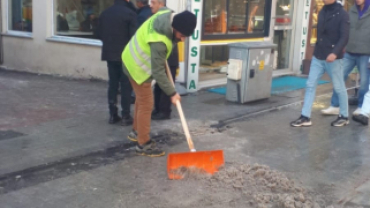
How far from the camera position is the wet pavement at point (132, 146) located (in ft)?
14.9

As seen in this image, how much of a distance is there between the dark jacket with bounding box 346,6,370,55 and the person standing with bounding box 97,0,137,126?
3581mm

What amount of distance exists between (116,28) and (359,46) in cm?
386

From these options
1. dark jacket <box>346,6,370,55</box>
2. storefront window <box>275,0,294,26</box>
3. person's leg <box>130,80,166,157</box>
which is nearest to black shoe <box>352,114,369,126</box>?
dark jacket <box>346,6,370,55</box>

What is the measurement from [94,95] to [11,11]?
4.58m

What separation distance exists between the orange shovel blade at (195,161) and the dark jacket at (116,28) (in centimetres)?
214

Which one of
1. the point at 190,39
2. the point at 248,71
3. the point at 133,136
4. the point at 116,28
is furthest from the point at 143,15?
the point at 133,136

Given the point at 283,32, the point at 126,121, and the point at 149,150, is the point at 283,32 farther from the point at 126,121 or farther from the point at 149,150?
the point at 149,150

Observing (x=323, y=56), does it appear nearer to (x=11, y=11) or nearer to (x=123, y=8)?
(x=123, y=8)

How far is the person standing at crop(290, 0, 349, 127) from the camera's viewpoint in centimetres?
661

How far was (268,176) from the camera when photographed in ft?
15.8

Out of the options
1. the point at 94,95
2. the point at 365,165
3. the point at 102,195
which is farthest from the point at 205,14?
the point at 102,195

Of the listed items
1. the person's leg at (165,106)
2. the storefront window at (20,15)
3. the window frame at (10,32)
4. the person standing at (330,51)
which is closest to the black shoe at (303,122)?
the person standing at (330,51)

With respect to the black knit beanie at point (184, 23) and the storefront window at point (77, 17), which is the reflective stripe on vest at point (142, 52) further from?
the storefront window at point (77, 17)

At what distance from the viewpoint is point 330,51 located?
6.69 m
